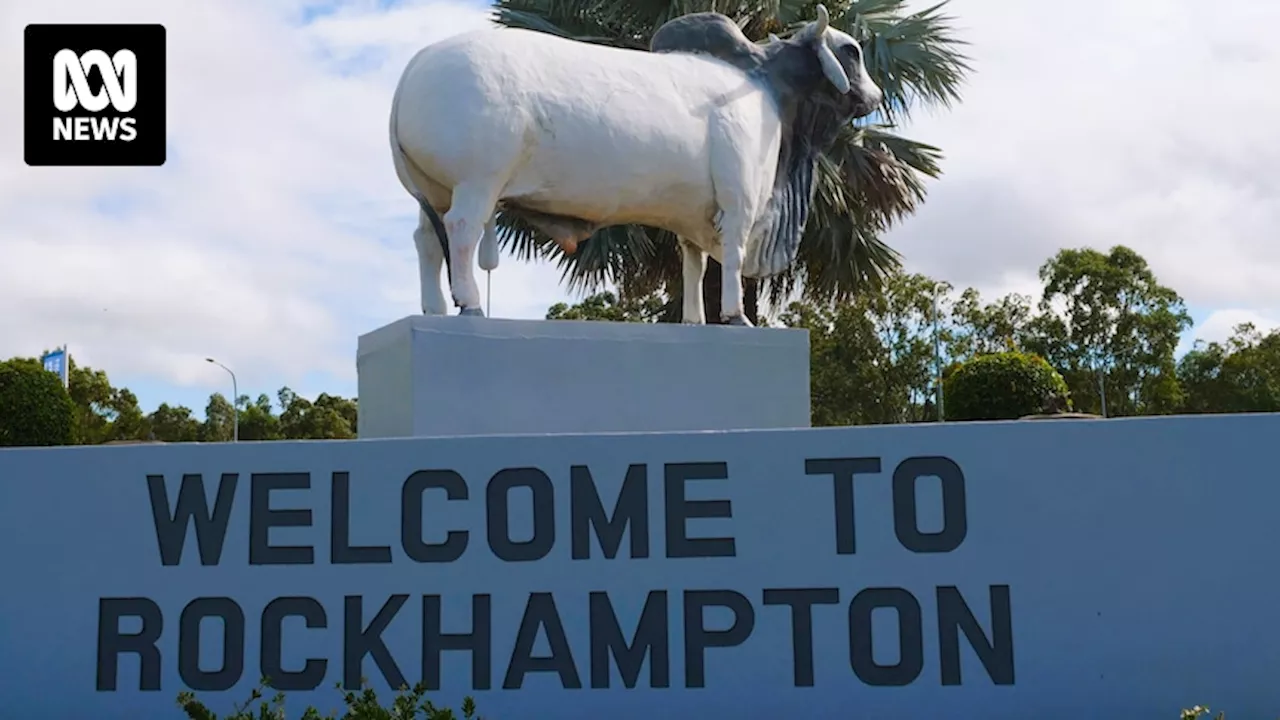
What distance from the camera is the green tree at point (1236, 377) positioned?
36531 millimetres

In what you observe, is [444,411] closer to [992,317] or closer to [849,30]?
[849,30]

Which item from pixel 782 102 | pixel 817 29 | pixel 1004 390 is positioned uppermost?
pixel 817 29

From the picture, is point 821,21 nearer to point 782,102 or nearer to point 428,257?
point 782,102

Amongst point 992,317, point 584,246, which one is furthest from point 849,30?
point 992,317

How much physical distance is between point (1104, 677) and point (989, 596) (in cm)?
58

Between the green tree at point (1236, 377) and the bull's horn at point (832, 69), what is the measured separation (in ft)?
99.0

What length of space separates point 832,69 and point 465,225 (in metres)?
2.43

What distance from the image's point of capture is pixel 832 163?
48.2ft

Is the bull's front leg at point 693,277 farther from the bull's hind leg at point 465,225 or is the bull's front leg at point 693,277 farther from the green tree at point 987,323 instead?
the green tree at point 987,323

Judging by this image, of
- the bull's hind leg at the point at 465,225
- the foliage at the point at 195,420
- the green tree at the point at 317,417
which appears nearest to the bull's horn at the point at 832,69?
the bull's hind leg at the point at 465,225

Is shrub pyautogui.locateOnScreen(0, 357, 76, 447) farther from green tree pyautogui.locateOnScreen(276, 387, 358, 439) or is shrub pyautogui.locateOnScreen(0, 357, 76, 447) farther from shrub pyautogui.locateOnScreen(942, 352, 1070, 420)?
green tree pyautogui.locateOnScreen(276, 387, 358, 439)

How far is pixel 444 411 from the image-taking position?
699 cm

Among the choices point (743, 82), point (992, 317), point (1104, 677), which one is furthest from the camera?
point (992, 317)

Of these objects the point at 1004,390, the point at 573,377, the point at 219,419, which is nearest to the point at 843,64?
the point at 573,377
